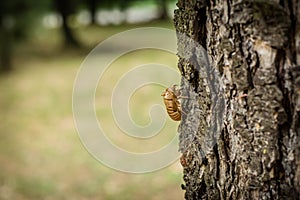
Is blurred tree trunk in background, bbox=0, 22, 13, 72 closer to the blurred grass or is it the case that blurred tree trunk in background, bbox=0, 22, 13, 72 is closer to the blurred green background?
the blurred green background

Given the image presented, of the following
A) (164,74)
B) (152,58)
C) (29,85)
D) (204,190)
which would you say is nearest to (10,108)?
(29,85)

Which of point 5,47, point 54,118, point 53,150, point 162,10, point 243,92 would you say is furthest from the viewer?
point 162,10

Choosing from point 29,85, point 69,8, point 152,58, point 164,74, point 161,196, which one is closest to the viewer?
point 161,196

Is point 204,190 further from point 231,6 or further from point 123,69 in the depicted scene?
point 123,69

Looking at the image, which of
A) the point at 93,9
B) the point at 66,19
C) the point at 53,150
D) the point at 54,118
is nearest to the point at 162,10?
the point at 93,9

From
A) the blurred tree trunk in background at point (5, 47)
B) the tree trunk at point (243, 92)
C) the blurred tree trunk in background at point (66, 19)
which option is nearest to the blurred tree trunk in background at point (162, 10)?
the blurred tree trunk in background at point (66, 19)

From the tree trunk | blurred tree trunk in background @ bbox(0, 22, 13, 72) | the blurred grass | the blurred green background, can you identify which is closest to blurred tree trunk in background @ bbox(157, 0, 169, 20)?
the blurred green background

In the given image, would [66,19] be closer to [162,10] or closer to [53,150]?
[162,10]
